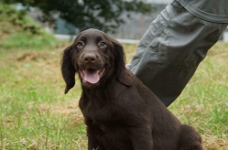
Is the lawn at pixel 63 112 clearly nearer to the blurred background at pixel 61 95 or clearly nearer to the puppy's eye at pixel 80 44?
the blurred background at pixel 61 95

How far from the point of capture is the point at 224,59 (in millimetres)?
7684

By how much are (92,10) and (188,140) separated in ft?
31.0

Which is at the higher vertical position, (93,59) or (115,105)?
(93,59)

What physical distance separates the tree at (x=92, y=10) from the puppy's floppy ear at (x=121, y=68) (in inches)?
350

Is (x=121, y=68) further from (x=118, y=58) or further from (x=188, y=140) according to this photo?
(x=188, y=140)

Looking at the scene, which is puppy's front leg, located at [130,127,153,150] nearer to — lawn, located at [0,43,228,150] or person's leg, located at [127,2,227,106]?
lawn, located at [0,43,228,150]

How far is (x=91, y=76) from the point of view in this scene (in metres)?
2.79

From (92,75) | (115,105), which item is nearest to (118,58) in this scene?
(92,75)

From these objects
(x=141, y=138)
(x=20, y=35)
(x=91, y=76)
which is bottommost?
(x=20, y=35)

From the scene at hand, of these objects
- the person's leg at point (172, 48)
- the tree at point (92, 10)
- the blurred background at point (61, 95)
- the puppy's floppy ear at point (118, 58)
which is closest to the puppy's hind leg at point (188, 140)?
the blurred background at point (61, 95)

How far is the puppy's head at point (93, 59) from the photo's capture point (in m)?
2.71

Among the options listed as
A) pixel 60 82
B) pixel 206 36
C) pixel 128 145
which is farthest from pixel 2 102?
pixel 206 36

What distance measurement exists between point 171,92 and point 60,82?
3650 mm

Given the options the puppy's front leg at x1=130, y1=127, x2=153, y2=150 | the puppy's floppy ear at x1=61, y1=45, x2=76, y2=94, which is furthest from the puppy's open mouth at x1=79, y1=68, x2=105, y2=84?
the puppy's front leg at x1=130, y1=127, x2=153, y2=150
